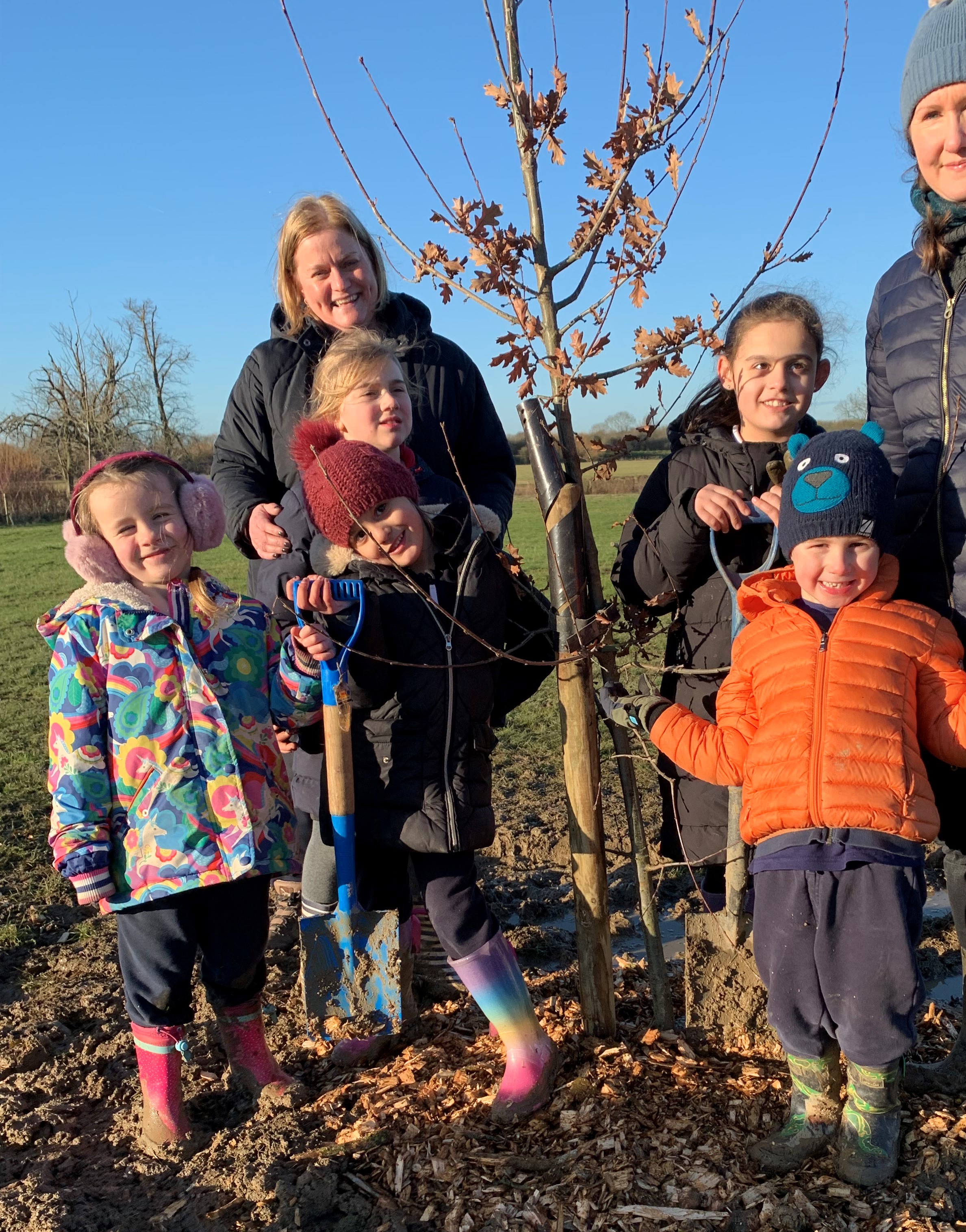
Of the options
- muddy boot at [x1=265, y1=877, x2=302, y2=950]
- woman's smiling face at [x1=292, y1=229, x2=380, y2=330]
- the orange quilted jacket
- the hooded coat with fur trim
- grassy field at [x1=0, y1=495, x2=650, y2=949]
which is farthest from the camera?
grassy field at [x1=0, y1=495, x2=650, y2=949]

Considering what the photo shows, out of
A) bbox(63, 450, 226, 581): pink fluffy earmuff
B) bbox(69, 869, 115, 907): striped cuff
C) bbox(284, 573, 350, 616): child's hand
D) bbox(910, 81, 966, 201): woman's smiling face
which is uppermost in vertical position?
bbox(910, 81, 966, 201): woman's smiling face

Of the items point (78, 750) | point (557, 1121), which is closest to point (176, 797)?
point (78, 750)

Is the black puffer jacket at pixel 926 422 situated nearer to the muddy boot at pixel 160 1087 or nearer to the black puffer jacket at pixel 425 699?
the black puffer jacket at pixel 425 699

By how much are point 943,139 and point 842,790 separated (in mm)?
1581

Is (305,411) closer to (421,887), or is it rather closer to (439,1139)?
(421,887)

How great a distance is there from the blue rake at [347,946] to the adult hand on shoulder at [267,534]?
40 centimetres

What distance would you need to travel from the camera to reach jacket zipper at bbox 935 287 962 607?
8.20ft

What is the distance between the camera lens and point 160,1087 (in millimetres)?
2758

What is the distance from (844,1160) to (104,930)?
Answer: 3.02 m

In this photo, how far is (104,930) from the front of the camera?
4.14 meters

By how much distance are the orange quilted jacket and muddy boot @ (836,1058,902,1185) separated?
0.58 meters

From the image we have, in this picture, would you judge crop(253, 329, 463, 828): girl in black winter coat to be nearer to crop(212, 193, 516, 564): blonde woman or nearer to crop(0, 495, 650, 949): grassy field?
crop(212, 193, 516, 564): blonde woman

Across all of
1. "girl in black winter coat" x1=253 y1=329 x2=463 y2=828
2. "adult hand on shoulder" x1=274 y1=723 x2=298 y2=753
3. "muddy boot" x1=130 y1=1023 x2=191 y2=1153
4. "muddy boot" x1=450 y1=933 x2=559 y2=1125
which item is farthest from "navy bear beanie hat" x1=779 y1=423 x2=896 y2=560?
"muddy boot" x1=130 y1=1023 x2=191 y2=1153

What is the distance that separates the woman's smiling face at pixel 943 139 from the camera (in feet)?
7.75
